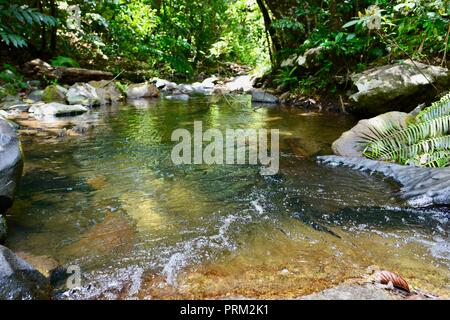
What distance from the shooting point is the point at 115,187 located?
3.77m

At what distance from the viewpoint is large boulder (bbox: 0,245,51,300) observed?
177cm

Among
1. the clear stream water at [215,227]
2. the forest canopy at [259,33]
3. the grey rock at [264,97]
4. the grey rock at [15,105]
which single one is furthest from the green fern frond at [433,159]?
the grey rock at [15,105]

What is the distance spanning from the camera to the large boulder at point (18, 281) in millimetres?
1770

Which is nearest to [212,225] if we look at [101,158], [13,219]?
[13,219]

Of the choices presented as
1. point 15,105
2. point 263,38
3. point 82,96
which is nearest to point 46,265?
point 15,105

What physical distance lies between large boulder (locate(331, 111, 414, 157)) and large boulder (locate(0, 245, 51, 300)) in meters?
4.05

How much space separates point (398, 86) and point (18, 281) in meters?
6.96

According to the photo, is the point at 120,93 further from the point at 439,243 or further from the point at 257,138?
the point at 439,243

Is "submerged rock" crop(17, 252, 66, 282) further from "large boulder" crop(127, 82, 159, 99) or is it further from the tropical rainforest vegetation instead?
"large boulder" crop(127, 82, 159, 99)

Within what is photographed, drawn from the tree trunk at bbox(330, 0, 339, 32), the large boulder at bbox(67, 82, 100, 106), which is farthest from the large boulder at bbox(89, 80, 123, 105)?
the tree trunk at bbox(330, 0, 339, 32)

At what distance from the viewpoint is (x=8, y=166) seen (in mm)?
2631

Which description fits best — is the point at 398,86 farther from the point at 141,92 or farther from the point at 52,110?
the point at 141,92

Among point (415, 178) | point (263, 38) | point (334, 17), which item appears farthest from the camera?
point (263, 38)

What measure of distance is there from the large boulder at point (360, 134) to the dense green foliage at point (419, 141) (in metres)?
0.09
